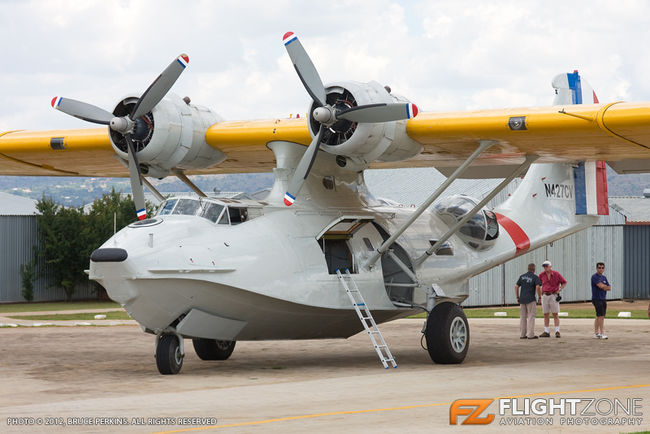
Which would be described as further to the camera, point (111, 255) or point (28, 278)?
point (28, 278)

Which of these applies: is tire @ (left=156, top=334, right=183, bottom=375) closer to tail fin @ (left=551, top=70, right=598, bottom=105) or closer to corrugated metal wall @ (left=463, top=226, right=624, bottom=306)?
tail fin @ (left=551, top=70, right=598, bottom=105)

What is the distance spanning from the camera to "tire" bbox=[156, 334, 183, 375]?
586 inches

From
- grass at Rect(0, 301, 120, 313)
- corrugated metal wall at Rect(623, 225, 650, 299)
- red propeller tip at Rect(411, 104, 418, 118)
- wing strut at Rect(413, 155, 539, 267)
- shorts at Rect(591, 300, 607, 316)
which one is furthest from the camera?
corrugated metal wall at Rect(623, 225, 650, 299)

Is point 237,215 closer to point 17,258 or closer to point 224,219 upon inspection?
point 224,219

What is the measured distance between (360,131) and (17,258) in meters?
26.0

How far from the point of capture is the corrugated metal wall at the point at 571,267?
35.8 m

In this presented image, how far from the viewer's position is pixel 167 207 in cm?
1552

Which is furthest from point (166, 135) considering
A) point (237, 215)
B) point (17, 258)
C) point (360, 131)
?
point (17, 258)

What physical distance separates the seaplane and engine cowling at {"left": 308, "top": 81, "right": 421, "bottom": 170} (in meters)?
0.02

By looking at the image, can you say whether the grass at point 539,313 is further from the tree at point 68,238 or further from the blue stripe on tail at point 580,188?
the tree at point 68,238

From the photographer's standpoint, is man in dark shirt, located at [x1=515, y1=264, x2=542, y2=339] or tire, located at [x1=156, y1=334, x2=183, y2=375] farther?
man in dark shirt, located at [x1=515, y1=264, x2=542, y2=339]

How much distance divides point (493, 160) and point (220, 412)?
30.8 ft

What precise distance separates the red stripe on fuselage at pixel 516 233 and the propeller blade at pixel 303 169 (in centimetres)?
574

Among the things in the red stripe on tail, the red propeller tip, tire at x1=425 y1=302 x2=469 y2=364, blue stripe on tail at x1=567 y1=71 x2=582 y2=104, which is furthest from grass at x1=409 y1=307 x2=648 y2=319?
the red propeller tip
